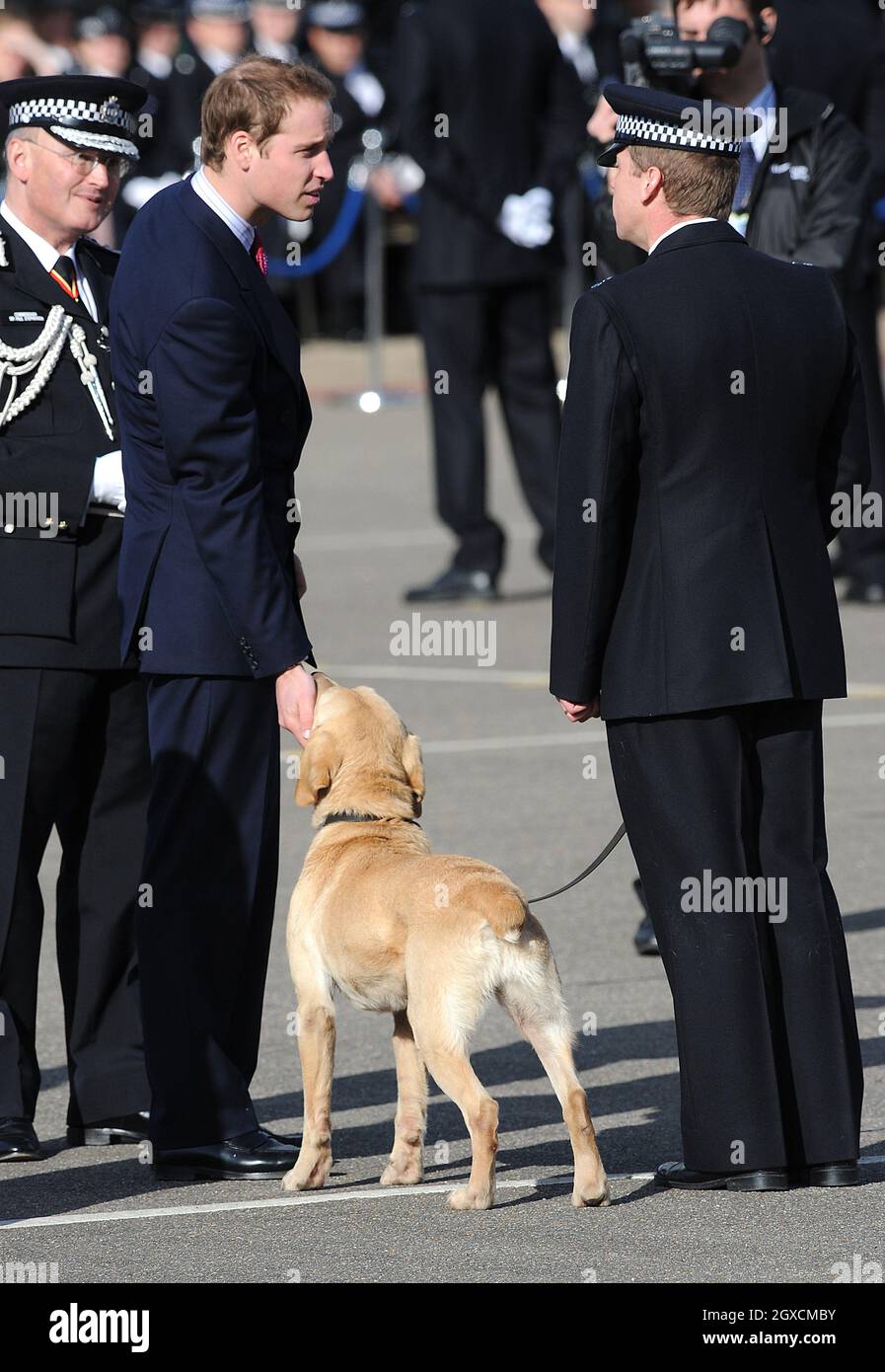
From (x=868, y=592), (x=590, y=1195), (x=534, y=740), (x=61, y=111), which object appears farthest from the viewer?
(x=868, y=592)

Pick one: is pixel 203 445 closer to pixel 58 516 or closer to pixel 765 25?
pixel 58 516

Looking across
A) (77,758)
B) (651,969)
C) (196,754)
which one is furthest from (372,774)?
(651,969)

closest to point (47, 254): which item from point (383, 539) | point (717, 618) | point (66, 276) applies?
point (66, 276)

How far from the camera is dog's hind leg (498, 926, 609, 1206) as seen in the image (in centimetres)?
512

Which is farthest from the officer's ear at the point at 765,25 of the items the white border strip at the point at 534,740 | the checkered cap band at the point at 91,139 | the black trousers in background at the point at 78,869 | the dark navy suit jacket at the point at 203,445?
the white border strip at the point at 534,740

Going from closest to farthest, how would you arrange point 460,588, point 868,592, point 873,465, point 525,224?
1. point 873,465
2. point 868,592
3. point 525,224
4. point 460,588

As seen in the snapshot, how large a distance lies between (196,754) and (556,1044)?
946mm

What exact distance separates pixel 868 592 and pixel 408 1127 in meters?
8.00

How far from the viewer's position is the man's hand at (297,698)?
5.33m

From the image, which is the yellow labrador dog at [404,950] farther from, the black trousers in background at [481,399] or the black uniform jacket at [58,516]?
the black trousers in background at [481,399]

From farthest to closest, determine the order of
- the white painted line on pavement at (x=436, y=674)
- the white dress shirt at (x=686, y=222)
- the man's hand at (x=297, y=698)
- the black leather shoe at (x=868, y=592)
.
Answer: the black leather shoe at (x=868, y=592)
the white painted line on pavement at (x=436, y=674)
the man's hand at (x=297, y=698)
the white dress shirt at (x=686, y=222)

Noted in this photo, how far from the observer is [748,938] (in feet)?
17.1

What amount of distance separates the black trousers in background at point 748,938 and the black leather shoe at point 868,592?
783 cm

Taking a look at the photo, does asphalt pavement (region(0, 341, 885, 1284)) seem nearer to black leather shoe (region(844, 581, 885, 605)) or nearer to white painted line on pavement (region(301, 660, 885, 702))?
white painted line on pavement (region(301, 660, 885, 702))
